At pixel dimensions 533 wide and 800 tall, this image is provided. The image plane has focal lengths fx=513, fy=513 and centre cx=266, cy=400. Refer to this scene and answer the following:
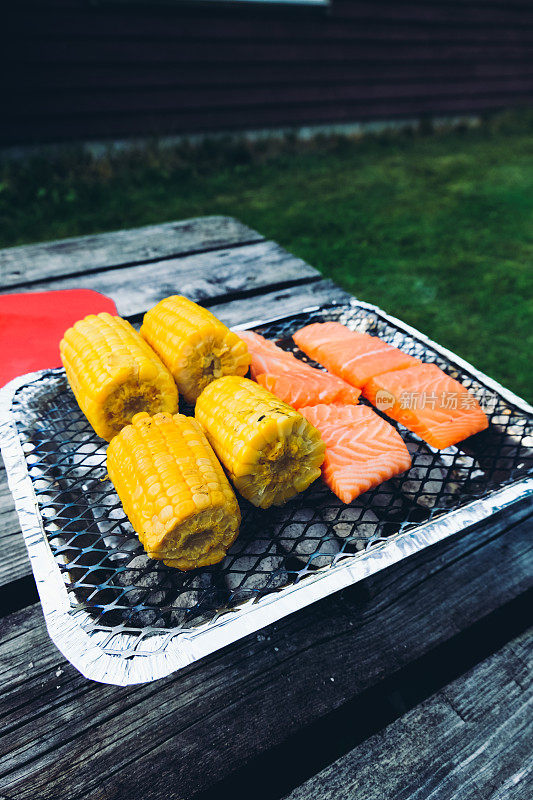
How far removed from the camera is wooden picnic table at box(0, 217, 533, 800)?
4.04ft

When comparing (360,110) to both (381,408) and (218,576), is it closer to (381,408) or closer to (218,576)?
(381,408)

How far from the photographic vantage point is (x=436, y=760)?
128 centimetres

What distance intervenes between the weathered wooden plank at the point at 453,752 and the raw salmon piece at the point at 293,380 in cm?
107


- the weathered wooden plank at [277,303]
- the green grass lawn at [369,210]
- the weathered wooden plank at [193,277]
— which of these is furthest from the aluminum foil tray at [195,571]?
the green grass lawn at [369,210]

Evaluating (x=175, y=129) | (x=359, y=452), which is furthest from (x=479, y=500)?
(x=175, y=129)

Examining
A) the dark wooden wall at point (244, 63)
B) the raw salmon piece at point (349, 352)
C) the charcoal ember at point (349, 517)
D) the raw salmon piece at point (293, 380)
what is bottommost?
the charcoal ember at point (349, 517)

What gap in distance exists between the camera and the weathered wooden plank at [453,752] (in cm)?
123

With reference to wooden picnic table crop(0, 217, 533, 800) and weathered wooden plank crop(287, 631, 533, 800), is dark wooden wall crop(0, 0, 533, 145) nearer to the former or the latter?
wooden picnic table crop(0, 217, 533, 800)

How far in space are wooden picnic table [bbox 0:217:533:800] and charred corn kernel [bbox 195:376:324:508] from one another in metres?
0.38

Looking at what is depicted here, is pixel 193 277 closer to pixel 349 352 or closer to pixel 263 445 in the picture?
pixel 349 352

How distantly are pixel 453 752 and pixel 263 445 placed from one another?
926 millimetres

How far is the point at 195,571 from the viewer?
154 centimetres

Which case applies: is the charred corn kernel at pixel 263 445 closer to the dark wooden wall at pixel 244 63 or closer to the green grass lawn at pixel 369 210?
the green grass lawn at pixel 369 210

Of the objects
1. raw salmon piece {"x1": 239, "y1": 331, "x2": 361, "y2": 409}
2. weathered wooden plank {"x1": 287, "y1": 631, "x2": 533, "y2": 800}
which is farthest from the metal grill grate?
weathered wooden plank {"x1": 287, "y1": 631, "x2": 533, "y2": 800}
